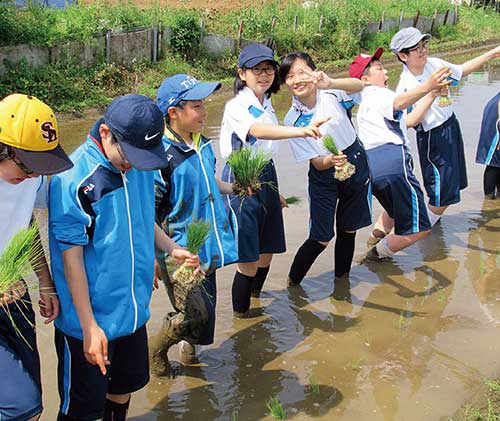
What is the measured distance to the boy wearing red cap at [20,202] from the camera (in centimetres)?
252

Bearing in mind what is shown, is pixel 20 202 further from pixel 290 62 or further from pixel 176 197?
pixel 290 62

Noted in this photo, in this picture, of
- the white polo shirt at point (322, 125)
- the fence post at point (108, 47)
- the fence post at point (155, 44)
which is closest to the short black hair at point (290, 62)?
the white polo shirt at point (322, 125)

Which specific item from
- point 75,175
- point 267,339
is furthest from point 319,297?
point 75,175

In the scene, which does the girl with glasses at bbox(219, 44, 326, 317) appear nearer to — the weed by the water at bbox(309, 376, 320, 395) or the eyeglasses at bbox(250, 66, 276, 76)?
the eyeglasses at bbox(250, 66, 276, 76)

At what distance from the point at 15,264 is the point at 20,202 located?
305 mm

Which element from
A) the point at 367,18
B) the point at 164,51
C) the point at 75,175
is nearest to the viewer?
the point at 75,175

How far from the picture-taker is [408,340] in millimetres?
4527

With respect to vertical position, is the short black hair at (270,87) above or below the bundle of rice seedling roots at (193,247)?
above

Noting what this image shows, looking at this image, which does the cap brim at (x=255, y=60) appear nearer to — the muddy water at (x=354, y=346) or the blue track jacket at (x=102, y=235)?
the blue track jacket at (x=102, y=235)

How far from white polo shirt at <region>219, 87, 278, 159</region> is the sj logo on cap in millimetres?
1745

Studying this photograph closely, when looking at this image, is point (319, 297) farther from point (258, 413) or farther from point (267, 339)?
point (258, 413)

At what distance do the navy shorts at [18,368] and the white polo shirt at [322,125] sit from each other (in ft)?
7.89

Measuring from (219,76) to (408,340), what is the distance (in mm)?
12039

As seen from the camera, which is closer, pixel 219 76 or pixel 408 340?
pixel 408 340
